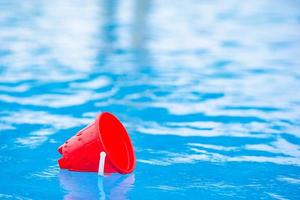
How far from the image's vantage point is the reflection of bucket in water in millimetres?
2586

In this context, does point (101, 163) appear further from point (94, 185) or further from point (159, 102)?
point (159, 102)

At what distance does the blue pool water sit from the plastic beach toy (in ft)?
0.25

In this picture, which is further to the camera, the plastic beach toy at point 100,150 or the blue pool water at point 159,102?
the blue pool water at point 159,102

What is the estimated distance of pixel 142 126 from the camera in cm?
365

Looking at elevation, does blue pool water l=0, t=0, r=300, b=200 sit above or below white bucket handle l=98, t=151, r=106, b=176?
above

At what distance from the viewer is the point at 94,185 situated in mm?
2689

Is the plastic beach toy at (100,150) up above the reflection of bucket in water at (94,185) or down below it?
above

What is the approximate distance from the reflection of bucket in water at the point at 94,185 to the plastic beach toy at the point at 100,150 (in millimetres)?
47

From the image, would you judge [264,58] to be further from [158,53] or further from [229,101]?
[229,101]

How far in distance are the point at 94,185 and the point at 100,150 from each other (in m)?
0.23

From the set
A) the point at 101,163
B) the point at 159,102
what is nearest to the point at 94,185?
the point at 101,163

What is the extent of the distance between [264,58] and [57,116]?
294 cm

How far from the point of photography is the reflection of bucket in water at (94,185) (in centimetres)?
259

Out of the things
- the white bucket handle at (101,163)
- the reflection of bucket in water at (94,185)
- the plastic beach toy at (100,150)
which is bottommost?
the reflection of bucket in water at (94,185)
